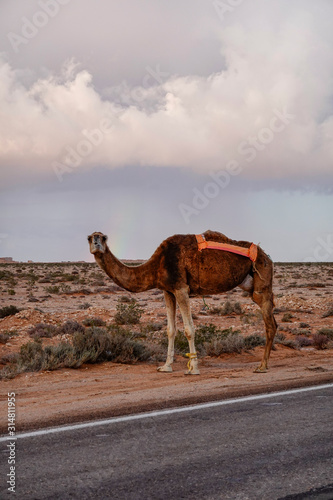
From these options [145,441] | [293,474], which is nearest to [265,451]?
[293,474]

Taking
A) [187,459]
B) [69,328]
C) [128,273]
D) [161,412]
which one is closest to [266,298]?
[128,273]

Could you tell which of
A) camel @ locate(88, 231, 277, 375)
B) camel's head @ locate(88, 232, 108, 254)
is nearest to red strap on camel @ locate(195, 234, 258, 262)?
camel @ locate(88, 231, 277, 375)

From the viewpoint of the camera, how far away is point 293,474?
4922 mm

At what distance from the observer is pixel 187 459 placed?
5.32m

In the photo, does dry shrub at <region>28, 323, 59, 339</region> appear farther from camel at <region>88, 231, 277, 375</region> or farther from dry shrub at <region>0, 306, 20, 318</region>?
camel at <region>88, 231, 277, 375</region>

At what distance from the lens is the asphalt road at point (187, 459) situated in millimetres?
4559

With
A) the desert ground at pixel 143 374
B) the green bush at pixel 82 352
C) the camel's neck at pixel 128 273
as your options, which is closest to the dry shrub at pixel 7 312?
the desert ground at pixel 143 374

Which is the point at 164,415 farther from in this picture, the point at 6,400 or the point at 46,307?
the point at 46,307

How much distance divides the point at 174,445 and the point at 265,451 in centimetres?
96

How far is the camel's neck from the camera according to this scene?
10703mm

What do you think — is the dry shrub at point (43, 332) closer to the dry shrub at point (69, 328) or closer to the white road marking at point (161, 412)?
the dry shrub at point (69, 328)

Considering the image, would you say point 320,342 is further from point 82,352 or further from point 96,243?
point 96,243

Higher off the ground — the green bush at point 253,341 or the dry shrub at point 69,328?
the dry shrub at point 69,328

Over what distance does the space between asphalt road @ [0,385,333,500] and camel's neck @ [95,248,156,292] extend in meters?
4.02
